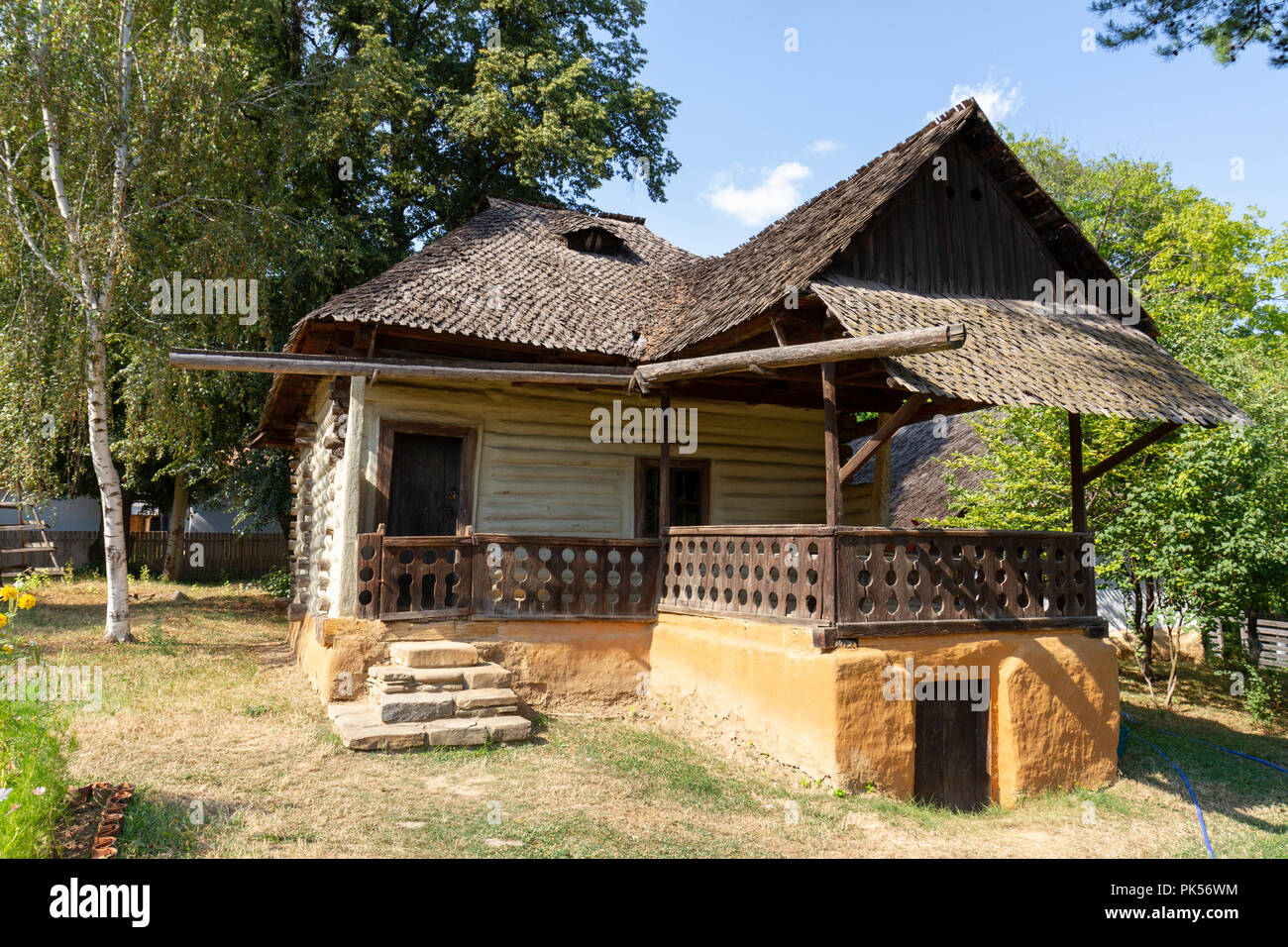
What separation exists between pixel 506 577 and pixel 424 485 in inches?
80.1

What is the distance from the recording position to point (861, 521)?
13406mm

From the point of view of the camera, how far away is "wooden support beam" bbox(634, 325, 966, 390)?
21.3 ft

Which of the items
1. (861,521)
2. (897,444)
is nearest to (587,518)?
(861,521)

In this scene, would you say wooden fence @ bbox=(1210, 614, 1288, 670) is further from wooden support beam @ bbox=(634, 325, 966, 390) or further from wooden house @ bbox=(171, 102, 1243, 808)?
wooden support beam @ bbox=(634, 325, 966, 390)

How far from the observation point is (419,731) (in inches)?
305

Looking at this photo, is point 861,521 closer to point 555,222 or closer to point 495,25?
point 555,222

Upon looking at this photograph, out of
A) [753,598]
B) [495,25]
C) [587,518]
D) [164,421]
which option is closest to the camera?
[753,598]

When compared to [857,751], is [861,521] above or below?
above

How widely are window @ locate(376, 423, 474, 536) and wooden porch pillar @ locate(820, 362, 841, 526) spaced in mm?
4998

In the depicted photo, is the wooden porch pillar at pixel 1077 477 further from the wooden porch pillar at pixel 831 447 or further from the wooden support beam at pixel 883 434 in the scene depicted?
the wooden porch pillar at pixel 831 447

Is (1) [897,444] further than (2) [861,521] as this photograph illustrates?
Yes

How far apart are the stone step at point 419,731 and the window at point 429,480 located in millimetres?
2987
